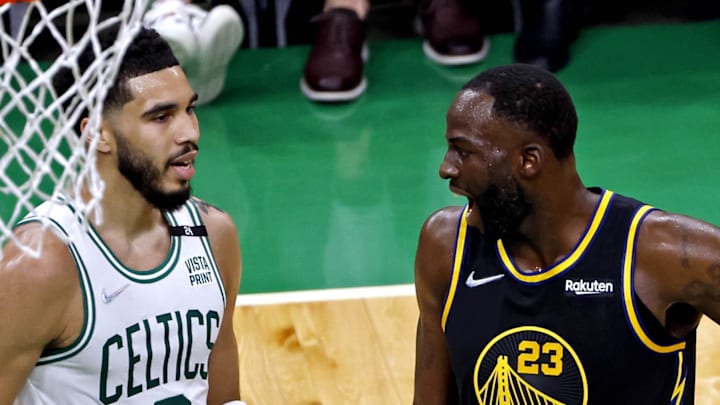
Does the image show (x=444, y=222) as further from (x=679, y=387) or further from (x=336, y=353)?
(x=336, y=353)

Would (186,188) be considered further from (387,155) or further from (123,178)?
(387,155)

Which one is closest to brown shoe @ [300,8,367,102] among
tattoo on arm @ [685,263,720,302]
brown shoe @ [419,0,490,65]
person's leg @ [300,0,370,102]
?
person's leg @ [300,0,370,102]

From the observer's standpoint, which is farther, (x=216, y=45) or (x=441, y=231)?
(x=216, y=45)

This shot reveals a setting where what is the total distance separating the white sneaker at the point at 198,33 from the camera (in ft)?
15.5

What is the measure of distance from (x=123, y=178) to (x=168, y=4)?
259 cm

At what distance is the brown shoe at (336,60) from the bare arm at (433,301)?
A: 8.84ft

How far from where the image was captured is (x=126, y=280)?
2404 mm

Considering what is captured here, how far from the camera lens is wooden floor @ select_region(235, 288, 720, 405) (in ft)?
11.0

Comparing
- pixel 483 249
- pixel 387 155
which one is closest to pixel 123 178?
pixel 483 249

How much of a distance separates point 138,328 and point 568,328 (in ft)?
2.84

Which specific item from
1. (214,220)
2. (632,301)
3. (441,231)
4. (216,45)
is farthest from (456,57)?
(632,301)

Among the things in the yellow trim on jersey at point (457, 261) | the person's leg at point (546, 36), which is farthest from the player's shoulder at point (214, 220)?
the person's leg at point (546, 36)

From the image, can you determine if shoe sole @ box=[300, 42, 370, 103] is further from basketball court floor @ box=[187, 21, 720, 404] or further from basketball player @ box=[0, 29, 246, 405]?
basketball player @ box=[0, 29, 246, 405]

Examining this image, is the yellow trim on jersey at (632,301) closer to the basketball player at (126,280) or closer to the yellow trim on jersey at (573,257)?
the yellow trim on jersey at (573,257)
